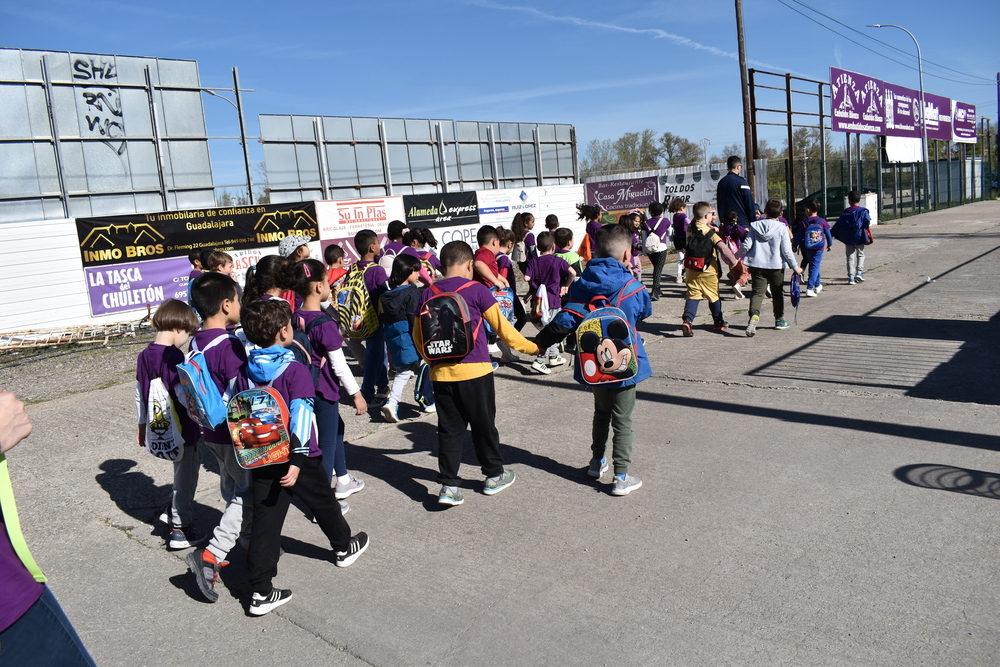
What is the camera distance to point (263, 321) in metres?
3.66

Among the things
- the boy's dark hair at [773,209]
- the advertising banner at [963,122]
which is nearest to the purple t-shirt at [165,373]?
the boy's dark hair at [773,209]

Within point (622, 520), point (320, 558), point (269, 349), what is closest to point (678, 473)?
point (622, 520)

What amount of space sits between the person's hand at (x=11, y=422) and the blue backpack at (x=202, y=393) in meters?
1.90

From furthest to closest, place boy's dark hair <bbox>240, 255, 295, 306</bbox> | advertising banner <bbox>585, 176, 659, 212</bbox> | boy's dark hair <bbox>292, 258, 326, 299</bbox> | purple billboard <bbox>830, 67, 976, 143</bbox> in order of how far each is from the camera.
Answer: purple billboard <bbox>830, 67, 976, 143</bbox>
advertising banner <bbox>585, 176, 659, 212</bbox>
boy's dark hair <bbox>240, 255, 295, 306</bbox>
boy's dark hair <bbox>292, 258, 326, 299</bbox>

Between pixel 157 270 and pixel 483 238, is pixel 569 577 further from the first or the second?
pixel 157 270

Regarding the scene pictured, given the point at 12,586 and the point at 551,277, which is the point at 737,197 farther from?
the point at 12,586

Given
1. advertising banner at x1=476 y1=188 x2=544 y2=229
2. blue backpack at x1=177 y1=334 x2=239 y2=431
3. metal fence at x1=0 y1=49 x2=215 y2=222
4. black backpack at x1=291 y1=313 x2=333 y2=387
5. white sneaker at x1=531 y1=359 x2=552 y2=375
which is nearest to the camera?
blue backpack at x1=177 y1=334 x2=239 y2=431

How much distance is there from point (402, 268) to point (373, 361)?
3.80 feet

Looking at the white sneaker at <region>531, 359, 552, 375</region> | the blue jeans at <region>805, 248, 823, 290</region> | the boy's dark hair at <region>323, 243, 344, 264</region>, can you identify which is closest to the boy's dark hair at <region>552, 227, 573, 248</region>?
the white sneaker at <region>531, 359, 552, 375</region>

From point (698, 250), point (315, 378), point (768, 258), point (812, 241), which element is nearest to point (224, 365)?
point (315, 378)

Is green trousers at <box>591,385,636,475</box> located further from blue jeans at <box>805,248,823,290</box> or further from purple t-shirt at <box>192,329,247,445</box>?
blue jeans at <box>805,248,823,290</box>

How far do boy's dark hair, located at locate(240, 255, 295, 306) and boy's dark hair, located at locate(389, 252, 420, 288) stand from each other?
1.19m

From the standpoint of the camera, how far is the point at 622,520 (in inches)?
173

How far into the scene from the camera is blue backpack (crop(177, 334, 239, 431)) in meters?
3.78
